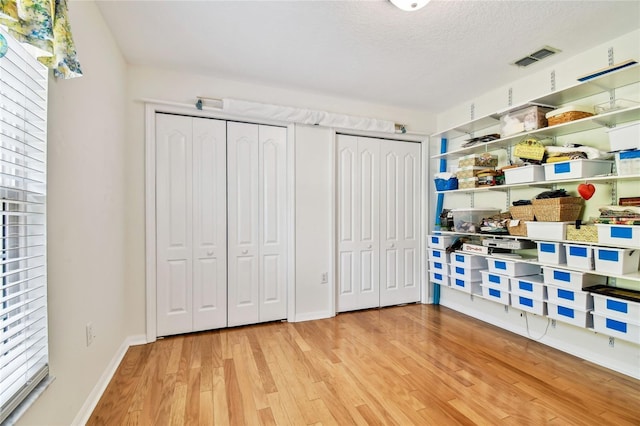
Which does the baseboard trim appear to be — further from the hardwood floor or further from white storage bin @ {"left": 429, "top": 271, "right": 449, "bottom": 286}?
white storage bin @ {"left": 429, "top": 271, "right": 449, "bottom": 286}

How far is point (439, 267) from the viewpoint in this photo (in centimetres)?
327

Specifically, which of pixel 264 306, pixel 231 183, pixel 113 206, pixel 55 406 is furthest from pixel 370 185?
pixel 55 406

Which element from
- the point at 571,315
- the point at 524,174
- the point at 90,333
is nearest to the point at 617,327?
the point at 571,315

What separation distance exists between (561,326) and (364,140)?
2.57m

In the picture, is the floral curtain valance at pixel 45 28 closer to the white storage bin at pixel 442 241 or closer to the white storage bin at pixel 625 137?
the white storage bin at pixel 625 137

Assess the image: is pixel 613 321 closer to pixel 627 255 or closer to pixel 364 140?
pixel 627 255

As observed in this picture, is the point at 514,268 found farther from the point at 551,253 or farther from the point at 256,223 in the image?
the point at 256,223

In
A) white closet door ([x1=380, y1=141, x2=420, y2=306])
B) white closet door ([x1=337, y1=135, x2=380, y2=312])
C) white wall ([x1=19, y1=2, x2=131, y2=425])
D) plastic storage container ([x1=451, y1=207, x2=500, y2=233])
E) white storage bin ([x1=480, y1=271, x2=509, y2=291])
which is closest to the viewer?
white wall ([x1=19, y1=2, x2=131, y2=425])

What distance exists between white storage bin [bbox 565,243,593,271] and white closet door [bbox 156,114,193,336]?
3.12 m

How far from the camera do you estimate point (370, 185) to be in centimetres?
339

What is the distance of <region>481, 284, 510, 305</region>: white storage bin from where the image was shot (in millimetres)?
2565

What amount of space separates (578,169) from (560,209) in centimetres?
31

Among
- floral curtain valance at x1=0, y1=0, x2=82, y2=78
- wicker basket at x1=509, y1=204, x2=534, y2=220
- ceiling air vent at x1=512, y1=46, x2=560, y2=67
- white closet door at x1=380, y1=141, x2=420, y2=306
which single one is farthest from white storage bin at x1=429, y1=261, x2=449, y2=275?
floral curtain valance at x1=0, y1=0, x2=82, y2=78

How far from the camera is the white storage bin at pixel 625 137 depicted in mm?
1779
